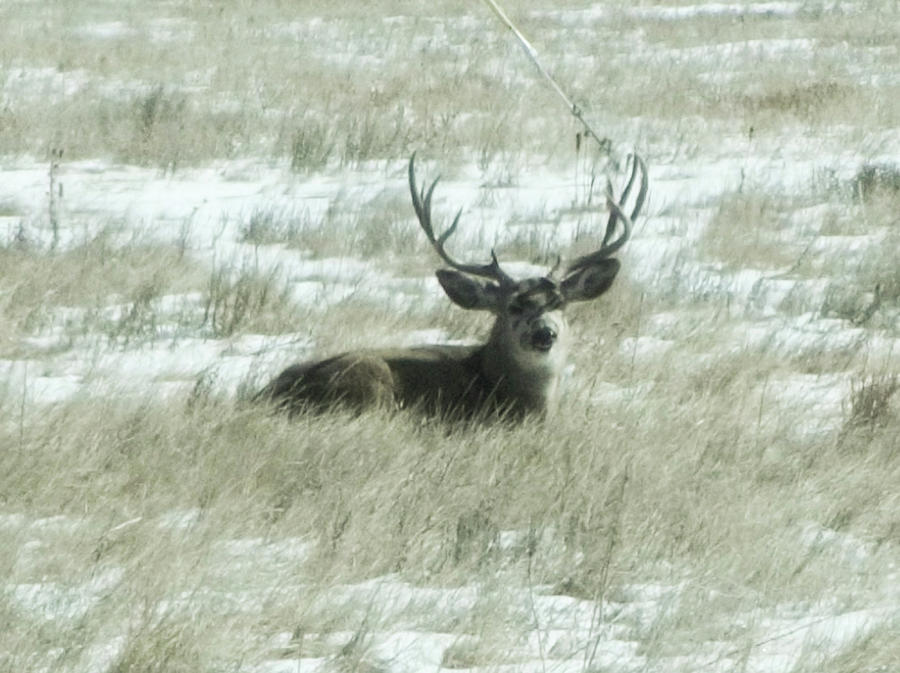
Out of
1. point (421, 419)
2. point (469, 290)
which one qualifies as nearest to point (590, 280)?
point (469, 290)

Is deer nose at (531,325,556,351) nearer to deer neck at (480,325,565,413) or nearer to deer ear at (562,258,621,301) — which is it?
deer neck at (480,325,565,413)

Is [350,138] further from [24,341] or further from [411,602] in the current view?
[411,602]

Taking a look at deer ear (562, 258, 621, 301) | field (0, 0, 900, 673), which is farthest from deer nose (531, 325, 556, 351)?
deer ear (562, 258, 621, 301)

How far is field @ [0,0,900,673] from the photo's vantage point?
4.28 m

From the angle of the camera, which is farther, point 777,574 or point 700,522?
point 700,522

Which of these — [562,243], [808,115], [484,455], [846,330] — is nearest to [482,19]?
[808,115]

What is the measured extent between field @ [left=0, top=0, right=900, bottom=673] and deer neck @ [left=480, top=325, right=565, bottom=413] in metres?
0.13

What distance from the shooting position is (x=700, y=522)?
511 centimetres

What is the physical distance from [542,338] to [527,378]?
0.57 ft

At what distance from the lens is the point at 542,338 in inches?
265

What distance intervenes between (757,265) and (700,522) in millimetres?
4971

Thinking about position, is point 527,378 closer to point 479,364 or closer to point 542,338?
point 542,338

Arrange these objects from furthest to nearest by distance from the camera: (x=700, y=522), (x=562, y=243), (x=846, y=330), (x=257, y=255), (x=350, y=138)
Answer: (x=350, y=138) → (x=562, y=243) → (x=257, y=255) → (x=846, y=330) → (x=700, y=522)

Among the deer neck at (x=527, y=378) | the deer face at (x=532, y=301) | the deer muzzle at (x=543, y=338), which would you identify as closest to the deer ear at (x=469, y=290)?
the deer face at (x=532, y=301)
